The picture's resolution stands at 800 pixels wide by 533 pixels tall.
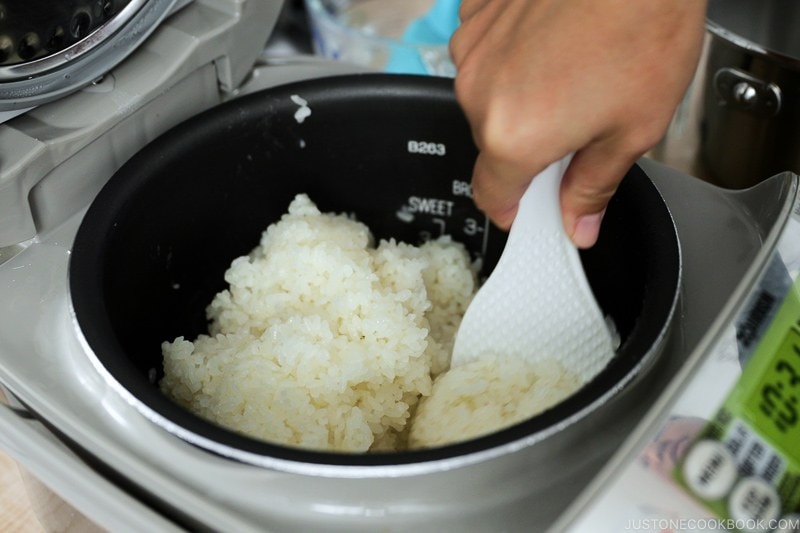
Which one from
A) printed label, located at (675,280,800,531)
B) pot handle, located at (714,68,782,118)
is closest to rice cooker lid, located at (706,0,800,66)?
pot handle, located at (714,68,782,118)

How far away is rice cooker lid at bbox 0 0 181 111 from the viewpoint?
810 millimetres

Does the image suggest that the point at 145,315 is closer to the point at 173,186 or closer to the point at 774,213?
the point at 173,186

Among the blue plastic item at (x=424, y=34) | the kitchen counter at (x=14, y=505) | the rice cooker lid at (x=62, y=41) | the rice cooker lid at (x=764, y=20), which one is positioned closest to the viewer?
the rice cooker lid at (x=62, y=41)

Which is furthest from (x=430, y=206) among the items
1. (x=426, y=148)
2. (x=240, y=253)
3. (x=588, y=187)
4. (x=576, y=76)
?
(x=576, y=76)

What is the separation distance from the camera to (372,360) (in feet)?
2.92

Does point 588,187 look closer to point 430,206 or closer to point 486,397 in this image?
point 486,397

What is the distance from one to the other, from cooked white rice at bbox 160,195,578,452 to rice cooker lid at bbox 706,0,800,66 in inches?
23.8

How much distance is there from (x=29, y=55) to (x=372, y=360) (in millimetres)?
439

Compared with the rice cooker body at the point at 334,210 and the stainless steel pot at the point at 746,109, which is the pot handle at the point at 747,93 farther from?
the rice cooker body at the point at 334,210

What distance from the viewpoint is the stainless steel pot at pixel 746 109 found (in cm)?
104

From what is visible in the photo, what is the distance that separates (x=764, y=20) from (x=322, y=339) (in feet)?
2.84

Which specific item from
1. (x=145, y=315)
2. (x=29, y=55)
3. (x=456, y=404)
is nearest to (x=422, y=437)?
(x=456, y=404)

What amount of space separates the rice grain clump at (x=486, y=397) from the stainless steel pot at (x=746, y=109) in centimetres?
46

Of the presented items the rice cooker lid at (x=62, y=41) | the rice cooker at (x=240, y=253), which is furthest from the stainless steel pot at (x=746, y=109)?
the rice cooker lid at (x=62, y=41)
